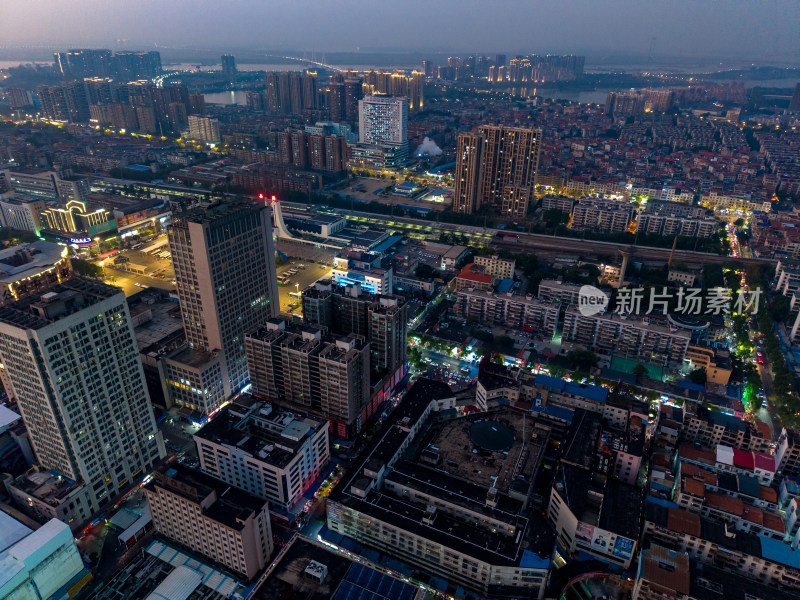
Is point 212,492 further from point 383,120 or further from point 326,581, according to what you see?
point 383,120

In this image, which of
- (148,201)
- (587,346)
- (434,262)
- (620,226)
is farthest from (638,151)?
(148,201)

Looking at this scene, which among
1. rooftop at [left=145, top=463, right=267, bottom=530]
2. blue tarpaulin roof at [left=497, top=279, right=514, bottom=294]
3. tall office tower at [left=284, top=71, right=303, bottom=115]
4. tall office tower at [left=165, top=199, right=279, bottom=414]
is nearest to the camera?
rooftop at [left=145, top=463, right=267, bottom=530]

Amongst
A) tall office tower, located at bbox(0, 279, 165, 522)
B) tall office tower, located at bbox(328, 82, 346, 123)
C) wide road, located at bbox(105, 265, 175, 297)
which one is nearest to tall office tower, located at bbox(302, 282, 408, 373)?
tall office tower, located at bbox(0, 279, 165, 522)

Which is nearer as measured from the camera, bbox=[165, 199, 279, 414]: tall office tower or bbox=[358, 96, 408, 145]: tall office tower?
bbox=[165, 199, 279, 414]: tall office tower

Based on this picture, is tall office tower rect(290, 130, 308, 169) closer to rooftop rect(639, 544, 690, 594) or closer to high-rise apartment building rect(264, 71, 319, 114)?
high-rise apartment building rect(264, 71, 319, 114)

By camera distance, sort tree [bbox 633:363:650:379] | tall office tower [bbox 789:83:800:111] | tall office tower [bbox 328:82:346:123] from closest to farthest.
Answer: tree [bbox 633:363:650:379] → tall office tower [bbox 328:82:346:123] → tall office tower [bbox 789:83:800:111]

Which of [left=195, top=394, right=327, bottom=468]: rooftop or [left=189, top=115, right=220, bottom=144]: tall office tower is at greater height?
[left=189, top=115, right=220, bottom=144]: tall office tower

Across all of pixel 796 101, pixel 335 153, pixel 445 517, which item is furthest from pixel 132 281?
pixel 796 101
